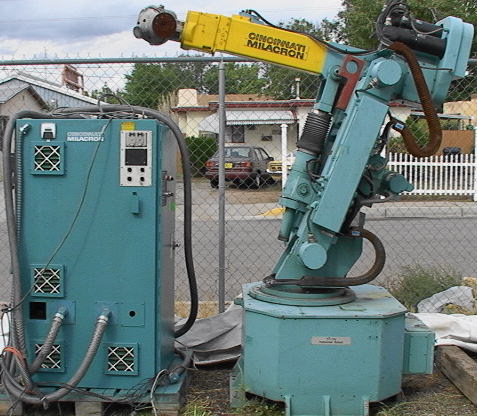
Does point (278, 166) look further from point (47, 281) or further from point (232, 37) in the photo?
Answer: point (47, 281)

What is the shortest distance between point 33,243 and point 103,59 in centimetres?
207

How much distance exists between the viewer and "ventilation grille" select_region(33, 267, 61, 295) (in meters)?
4.21

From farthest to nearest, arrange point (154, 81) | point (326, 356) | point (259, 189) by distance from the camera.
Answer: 1. point (259, 189)
2. point (154, 81)
3. point (326, 356)

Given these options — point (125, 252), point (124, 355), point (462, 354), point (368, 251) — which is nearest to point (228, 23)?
point (125, 252)

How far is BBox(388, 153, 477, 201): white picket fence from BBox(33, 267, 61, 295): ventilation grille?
482 inches

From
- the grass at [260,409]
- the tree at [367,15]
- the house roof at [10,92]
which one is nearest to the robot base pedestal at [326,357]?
the grass at [260,409]

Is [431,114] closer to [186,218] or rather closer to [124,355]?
[186,218]

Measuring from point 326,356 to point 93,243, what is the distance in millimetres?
1666

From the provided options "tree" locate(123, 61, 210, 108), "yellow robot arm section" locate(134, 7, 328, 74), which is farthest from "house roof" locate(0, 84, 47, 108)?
"yellow robot arm section" locate(134, 7, 328, 74)

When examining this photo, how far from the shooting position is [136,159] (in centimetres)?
415

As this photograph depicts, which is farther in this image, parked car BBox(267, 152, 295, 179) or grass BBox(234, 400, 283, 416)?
parked car BBox(267, 152, 295, 179)

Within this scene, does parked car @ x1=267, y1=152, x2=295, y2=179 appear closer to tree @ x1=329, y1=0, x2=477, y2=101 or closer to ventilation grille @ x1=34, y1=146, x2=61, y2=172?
ventilation grille @ x1=34, y1=146, x2=61, y2=172

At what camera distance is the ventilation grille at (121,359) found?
13.9 ft

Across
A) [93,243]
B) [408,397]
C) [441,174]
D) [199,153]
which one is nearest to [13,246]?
[93,243]
